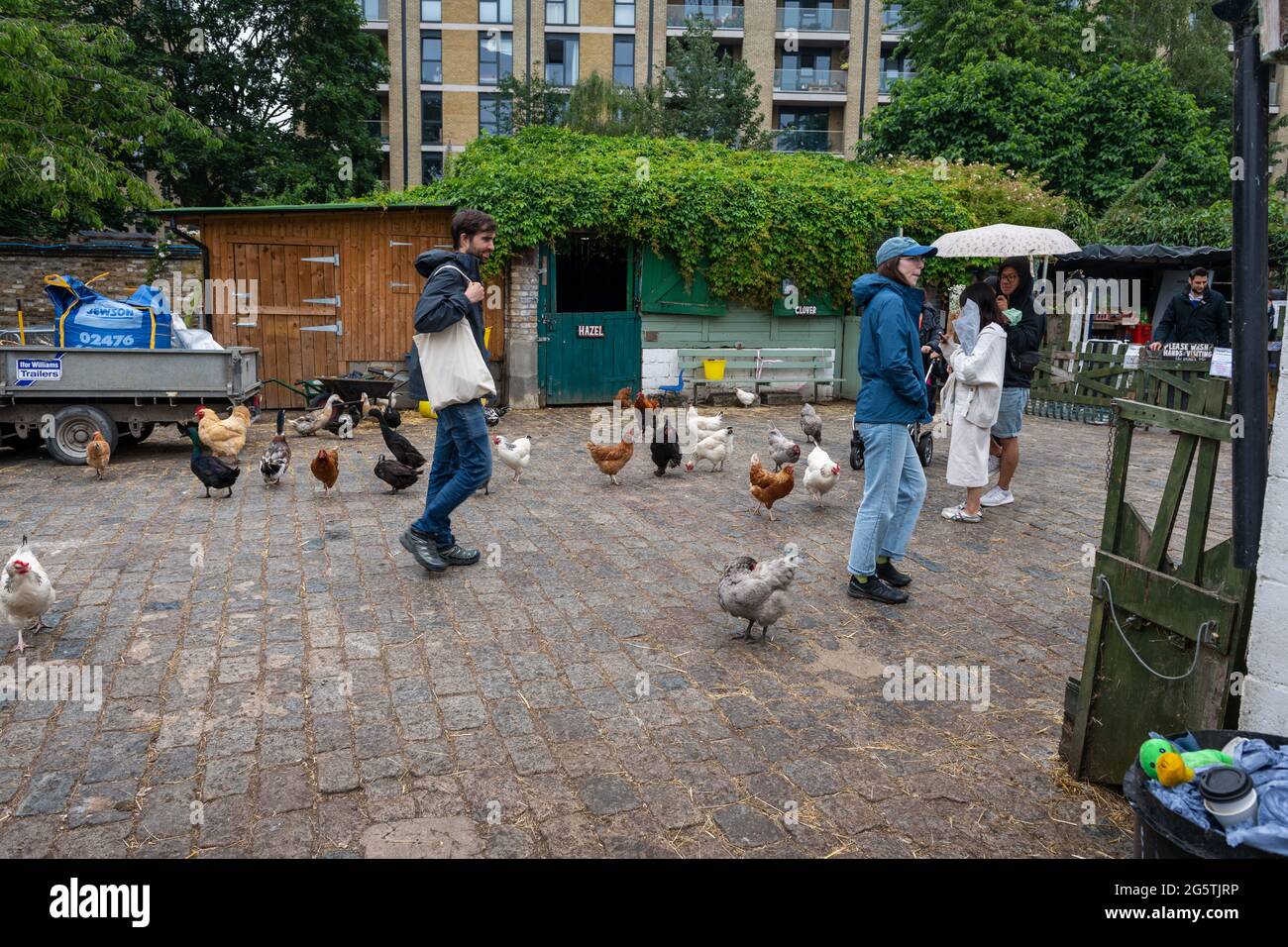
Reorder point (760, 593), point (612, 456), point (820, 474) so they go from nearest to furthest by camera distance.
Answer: point (760, 593)
point (820, 474)
point (612, 456)

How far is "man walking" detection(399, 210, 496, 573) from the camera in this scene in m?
5.72

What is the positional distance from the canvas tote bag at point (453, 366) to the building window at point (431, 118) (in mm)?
39203

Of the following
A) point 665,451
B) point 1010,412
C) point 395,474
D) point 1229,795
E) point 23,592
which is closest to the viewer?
point 1229,795

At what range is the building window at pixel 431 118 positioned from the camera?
4162cm

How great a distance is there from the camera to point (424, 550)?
6.18 metres

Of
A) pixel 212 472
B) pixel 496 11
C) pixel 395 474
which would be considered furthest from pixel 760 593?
pixel 496 11

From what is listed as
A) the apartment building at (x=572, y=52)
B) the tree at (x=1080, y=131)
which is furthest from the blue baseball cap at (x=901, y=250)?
the apartment building at (x=572, y=52)

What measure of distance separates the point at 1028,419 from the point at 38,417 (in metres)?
13.5

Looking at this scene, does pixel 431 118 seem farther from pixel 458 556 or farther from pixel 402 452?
pixel 458 556

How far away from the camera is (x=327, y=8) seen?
30.5m

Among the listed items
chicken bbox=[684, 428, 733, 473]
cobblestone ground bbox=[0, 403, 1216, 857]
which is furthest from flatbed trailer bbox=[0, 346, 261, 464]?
chicken bbox=[684, 428, 733, 473]

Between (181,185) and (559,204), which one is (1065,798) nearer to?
(559,204)

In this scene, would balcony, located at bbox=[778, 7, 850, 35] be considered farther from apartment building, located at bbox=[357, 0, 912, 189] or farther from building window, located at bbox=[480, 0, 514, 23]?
building window, located at bbox=[480, 0, 514, 23]

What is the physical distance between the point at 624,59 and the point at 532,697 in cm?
4237
